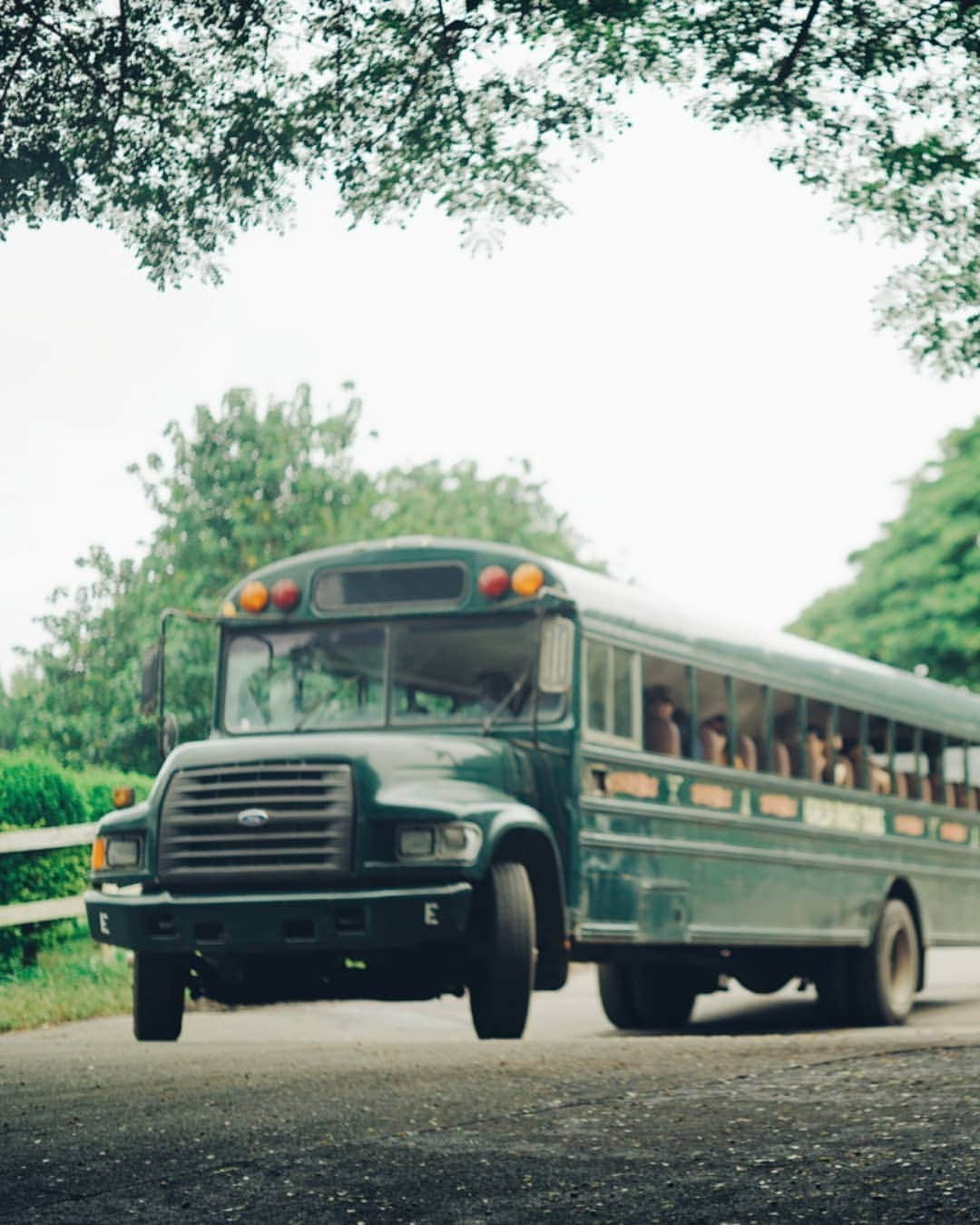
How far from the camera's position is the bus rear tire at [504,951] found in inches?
397

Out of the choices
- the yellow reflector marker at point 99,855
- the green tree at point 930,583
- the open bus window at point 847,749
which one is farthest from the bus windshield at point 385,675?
the green tree at point 930,583

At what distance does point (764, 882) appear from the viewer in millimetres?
13930

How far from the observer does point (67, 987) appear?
49.4ft

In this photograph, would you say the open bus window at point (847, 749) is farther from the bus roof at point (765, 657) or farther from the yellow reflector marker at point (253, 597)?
the yellow reflector marker at point (253, 597)

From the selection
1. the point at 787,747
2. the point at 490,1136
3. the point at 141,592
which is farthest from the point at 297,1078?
the point at 141,592

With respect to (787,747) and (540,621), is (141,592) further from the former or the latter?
(540,621)

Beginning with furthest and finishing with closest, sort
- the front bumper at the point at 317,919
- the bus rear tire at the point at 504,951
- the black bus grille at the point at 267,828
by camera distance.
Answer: the bus rear tire at the point at 504,951 → the black bus grille at the point at 267,828 → the front bumper at the point at 317,919

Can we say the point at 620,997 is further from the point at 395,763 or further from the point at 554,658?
the point at 395,763

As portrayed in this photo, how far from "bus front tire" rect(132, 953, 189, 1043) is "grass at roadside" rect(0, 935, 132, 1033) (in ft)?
10.8

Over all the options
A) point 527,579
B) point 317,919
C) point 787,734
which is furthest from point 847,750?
point 317,919

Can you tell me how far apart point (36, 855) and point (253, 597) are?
4604 mm

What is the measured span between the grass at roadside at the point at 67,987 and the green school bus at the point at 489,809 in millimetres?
2742

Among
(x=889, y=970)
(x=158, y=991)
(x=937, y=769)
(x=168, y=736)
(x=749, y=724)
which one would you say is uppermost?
(x=937, y=769)

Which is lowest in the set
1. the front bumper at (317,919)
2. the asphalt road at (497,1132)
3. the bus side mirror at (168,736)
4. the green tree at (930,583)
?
the asphalt road at (497,1132)
